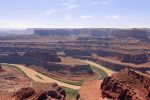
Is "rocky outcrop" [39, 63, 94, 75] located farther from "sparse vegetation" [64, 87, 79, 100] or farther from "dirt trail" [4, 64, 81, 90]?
"sparse vegetation" [64, 87, 79, 100]

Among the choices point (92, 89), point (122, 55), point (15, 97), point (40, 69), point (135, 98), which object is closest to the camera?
point (135, 98)

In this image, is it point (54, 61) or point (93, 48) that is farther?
point (93, 48)

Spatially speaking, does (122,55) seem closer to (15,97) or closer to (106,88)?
(106,88)

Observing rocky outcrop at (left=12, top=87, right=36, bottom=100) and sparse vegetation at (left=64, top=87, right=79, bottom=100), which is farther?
sparse vegetation at (left=64, top=87, right=79, bottom=100)

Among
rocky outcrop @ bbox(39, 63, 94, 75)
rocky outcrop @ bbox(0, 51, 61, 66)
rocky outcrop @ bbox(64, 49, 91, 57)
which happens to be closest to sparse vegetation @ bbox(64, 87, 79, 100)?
rocky outcrop @ bbox(39, 63, 94, 75)

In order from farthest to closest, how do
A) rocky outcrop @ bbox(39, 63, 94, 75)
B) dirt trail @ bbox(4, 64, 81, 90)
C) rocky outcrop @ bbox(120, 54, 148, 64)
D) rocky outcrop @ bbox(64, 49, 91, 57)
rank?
rocky outcrop @ bbox(64, 49, 91, 57) → rocky outcrop @ bbox(120, 54, 148, 64) → rocky outcrop @ bbox(39, 63, 94, 75) → dirt trail @ bbox(4, 64, 81, 90)

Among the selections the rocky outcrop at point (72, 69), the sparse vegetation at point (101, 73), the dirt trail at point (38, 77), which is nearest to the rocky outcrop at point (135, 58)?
the sparse vegetation at point (101, 73)

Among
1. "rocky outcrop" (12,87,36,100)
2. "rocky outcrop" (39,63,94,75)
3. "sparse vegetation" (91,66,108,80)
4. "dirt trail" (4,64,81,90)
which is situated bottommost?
"dirt trail" (4,64,81,90)

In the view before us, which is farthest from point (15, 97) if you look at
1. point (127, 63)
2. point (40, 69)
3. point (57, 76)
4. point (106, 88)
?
point (127, 63)

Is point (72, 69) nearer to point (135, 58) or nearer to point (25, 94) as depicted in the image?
point (135, 58)

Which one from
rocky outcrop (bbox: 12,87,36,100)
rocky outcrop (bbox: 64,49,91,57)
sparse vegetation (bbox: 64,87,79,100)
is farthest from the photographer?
rocky outcrop (bbox: 64,49,91,57)
